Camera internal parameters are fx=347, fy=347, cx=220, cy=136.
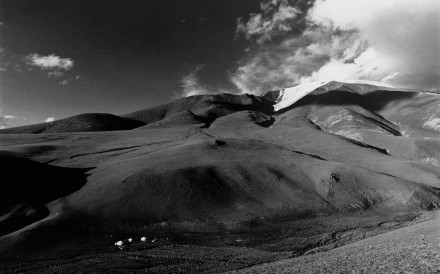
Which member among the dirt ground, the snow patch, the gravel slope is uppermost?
the gravel slope

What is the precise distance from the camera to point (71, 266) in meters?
46.3

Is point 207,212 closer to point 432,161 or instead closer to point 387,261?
point 387,261

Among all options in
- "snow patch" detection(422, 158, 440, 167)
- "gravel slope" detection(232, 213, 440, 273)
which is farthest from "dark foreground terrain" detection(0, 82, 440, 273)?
"snow patch" detection(422, 158, 440, 167)

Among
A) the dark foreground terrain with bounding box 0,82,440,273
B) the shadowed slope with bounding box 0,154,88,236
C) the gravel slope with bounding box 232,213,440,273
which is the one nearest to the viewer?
the gravel slope with bounding box 232,213,440,273

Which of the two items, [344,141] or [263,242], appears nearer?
[263,242]

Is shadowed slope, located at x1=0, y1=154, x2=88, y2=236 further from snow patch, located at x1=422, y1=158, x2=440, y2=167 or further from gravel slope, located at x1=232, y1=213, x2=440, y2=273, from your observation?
snow patch, located at x1=422, y1=158, x2=440, y2=167

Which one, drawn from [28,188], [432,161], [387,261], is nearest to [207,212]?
[28,188]

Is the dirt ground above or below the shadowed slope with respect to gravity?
below

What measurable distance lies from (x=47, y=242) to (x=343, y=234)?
50.7m

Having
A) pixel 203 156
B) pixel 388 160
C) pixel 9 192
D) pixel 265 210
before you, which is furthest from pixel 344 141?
pixel 9 192

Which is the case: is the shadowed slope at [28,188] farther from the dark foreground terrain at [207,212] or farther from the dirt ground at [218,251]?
the dirt ground at [218,251]

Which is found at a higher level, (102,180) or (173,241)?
(102,180)

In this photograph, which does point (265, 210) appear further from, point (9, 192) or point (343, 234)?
point (9, 192)

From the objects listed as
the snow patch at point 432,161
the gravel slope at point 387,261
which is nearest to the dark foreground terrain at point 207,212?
the gravel slope at point 387,261
